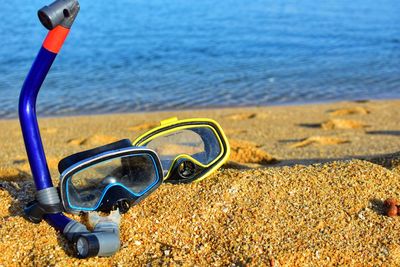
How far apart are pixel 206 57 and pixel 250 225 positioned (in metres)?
12.4

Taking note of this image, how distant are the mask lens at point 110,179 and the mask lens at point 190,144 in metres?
0.38

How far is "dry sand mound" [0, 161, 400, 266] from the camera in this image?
2750 millimetres

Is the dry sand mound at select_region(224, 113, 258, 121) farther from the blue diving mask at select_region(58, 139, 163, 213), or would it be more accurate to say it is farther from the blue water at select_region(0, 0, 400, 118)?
the blue diving mask at select_region(58, 139, 163, 213)

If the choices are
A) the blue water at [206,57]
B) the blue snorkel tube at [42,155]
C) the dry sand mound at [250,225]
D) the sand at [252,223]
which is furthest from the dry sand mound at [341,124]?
the blue snorkel tube at [42,155]

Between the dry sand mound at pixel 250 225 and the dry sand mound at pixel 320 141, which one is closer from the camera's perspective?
the dry sand mound at pixel 250 225

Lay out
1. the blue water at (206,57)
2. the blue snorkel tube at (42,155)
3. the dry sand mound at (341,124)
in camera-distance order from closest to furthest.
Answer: the blue snorkel tube at (42,155), the dry sand mound at (341,124), the blue water at (206,57)

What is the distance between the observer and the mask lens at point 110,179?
2.80 metres

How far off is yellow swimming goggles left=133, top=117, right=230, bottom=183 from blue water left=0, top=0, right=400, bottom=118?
7.25 m

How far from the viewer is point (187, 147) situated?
348 cm

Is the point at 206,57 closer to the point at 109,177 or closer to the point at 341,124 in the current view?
the point at 341,124

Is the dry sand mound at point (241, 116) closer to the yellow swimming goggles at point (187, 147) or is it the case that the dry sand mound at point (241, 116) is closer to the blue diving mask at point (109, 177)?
the yellow swimming goggles at point (187, 147)

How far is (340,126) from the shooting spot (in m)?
8.30

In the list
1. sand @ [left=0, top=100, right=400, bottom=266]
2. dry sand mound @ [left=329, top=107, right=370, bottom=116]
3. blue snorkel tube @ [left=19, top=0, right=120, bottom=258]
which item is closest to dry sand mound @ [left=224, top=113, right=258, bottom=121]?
dry sand mound @ [left=329, top=107, right=370, bottom=116]

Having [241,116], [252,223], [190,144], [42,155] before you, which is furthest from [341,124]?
[42,155]
